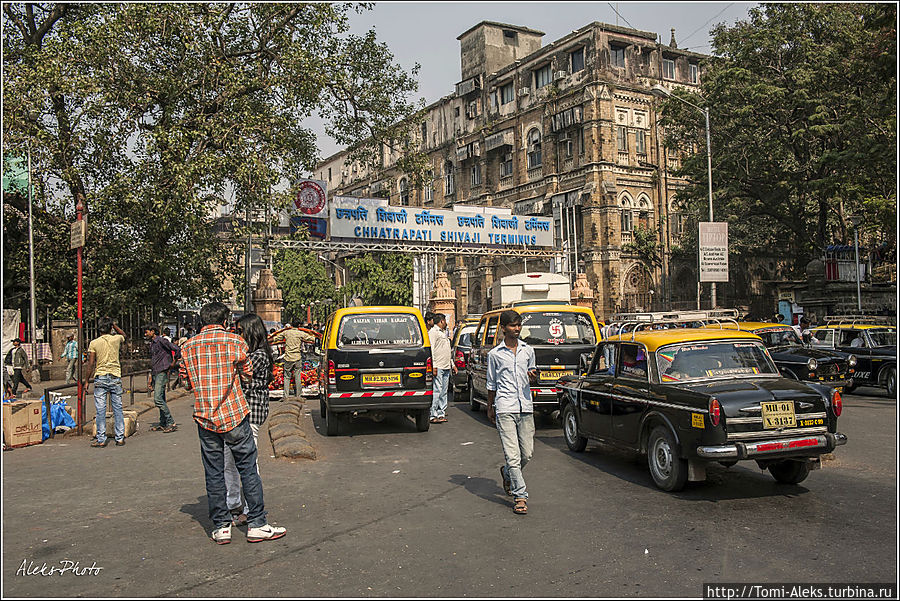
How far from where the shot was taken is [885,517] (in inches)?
262

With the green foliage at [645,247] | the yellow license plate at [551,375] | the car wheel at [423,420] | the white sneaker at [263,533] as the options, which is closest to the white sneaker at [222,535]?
the white sneaker at [263,533]

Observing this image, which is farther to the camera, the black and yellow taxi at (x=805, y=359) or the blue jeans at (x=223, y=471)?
the black and yellow taxi at (x=805, y=359)

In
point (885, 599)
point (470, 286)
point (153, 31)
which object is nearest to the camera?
point (885, 599)

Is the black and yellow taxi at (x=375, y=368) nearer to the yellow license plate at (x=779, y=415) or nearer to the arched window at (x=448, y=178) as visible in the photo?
the yellow license plate at (x=779, y=415)

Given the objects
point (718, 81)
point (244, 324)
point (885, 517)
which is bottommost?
point (885, 517)

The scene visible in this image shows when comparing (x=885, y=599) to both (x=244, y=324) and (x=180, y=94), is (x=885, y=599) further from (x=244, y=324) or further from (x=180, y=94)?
(x=180, y=94)

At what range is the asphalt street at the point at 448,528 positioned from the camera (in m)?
5.18

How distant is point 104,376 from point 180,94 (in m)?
11.1

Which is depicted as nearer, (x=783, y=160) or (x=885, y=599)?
(x=885, y=599)

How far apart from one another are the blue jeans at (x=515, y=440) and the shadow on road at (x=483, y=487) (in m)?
0.36

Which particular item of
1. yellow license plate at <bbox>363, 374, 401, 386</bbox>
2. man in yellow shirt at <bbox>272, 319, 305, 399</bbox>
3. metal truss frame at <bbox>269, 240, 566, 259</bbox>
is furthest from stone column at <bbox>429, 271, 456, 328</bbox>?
yellow license plate at <bbox>363, 374, 401, 386</bbox>

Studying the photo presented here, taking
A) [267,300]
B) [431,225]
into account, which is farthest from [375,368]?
[267,300]

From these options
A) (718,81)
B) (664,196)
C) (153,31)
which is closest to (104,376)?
(153,31)

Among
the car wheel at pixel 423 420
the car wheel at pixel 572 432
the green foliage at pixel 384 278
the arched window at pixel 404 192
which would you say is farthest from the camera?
the arched window at pixel 404 192
